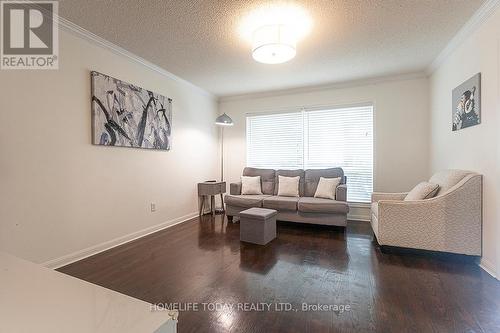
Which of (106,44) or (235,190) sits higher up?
(106,44)

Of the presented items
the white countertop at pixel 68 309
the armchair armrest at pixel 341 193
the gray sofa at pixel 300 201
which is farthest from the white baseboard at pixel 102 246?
the armchair armrest at pixel 341 193

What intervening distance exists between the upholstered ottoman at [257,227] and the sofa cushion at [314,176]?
133 cm

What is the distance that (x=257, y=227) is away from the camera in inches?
127

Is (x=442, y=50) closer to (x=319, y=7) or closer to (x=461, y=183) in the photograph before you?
(x=461, y=183)

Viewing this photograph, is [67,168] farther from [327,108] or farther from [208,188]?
[327,108]

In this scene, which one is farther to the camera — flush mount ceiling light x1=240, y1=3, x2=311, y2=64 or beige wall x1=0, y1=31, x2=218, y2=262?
flush mount ceiling light x1=240, y1=3, x2=311, y2=64

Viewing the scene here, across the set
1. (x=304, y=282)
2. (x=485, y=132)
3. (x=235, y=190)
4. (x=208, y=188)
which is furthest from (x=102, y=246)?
(x=485, y=132)

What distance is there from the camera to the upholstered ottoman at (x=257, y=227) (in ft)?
10.5

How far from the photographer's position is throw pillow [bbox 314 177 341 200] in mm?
4051

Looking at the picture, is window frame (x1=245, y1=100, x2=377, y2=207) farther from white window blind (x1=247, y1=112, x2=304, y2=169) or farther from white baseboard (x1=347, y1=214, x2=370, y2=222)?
white baseboard (x1=347, y1=214, x2=370, y2=222)

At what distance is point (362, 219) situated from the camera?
4.46m

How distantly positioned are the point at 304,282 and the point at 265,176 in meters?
2.73

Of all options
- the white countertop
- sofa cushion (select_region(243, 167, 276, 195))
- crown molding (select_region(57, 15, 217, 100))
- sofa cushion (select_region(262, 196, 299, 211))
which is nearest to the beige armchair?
sofa cushion (select_region(262, 196, 299, 211))

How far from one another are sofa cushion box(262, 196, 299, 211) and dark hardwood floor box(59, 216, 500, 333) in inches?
26.2
